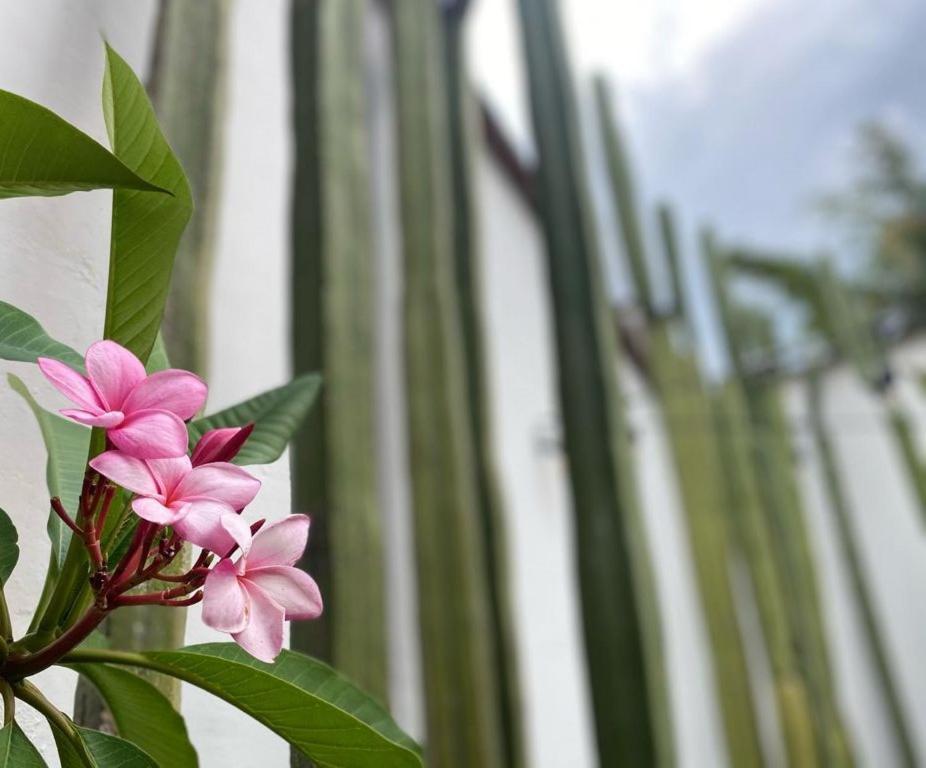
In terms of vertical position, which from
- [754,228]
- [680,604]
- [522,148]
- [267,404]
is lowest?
[267,404]

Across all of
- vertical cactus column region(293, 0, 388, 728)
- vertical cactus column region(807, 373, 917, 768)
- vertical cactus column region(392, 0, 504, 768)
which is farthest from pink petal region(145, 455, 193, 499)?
vertical cactus column region(807, 373, 917, 768)

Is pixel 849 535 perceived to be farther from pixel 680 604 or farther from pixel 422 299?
pixel 422 299

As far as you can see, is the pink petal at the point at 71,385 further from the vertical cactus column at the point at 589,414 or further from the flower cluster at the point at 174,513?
the vertical cactus column at the point at 589,414

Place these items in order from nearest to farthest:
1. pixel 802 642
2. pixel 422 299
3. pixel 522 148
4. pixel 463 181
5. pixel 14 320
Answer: pixel 14 320 < pixel 422 299 < pixel 463 181 < pixel 802 642 < pixel 522 148

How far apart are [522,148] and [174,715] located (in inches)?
106

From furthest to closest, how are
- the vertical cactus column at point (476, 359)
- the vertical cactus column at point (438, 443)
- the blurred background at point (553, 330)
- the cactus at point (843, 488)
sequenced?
the cactus at point (843, 488) → the vertical cactus column at point (476, 359) → the vertical cactus column at point (438, 443) → the blurred background at point (553, 330)

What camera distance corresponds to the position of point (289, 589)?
0.97 feet

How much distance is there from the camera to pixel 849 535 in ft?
11.4

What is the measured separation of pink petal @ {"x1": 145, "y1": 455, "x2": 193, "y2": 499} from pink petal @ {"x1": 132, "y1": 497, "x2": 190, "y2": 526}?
0.01 m

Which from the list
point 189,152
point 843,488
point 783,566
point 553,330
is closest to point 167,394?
point 189,152

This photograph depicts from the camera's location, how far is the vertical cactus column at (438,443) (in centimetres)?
94

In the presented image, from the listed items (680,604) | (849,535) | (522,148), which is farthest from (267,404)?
(849,535)

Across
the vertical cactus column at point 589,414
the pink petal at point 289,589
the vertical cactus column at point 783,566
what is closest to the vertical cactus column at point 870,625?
the vertical cactus column at point 783,566

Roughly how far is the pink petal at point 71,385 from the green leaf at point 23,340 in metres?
0.05
